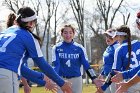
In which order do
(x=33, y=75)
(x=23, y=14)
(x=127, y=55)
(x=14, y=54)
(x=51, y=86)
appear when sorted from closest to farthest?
(x=14, y=54)
(x=23, y=14)
(x=51, y=86)
(x=33, y=75)
(x=127, y=55)

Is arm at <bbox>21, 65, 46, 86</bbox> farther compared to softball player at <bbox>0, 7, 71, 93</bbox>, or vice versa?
arm at <bbox>21, 65, 46, 86</bbox>

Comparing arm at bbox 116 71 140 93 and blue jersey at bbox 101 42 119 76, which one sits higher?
arm at bbox 116 71 140 93

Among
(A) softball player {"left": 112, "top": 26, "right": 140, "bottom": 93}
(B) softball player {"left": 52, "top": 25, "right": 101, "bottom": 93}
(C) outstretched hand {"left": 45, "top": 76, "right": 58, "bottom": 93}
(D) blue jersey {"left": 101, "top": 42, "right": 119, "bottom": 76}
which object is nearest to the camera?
(C) outstretched hand {"left": 45, "top": 76, "right": 58, "bottom": 93}

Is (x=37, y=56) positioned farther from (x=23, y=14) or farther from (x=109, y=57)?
(x=109, y=57)

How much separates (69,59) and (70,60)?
0.03 metres

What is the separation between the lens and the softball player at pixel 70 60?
9734 millimetres

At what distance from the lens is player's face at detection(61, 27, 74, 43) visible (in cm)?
975

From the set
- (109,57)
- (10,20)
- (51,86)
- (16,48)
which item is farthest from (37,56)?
(109,57)

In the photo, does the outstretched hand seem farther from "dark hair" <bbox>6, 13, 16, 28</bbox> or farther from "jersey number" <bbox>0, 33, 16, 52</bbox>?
"dark hair" <bbox>6, 13, 16, 28</bbox>

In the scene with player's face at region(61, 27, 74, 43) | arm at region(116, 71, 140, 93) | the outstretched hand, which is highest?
arm at region(116, 71, 140, 93)

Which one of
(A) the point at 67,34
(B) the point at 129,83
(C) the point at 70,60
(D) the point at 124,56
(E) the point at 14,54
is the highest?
(E) the point at 14,54

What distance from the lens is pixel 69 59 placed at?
9789 millimetres

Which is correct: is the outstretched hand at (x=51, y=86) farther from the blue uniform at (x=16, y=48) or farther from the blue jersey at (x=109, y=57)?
the blue jersey at (x=109, y=57)

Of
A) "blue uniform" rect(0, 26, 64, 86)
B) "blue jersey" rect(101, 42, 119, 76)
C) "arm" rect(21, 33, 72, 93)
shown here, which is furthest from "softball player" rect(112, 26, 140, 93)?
"blue jersey" rect(101, 42, 119, 76)
